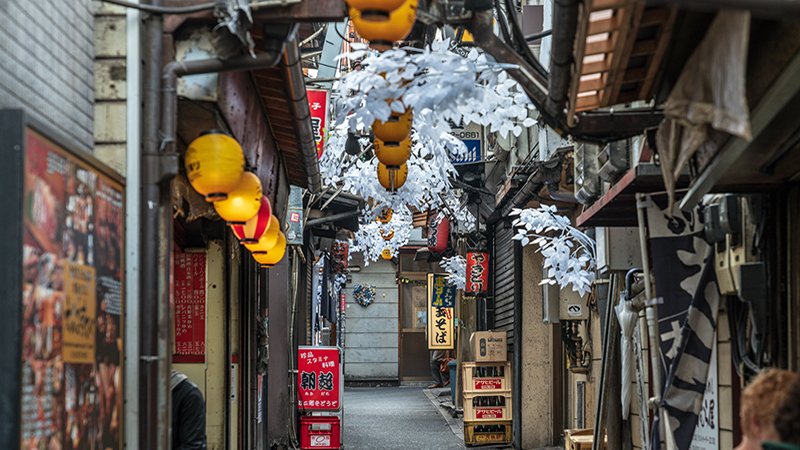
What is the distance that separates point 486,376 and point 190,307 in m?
9.78

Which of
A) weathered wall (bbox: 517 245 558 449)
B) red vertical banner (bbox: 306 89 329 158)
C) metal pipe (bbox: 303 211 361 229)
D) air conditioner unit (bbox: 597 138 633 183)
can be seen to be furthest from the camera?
weathered wall (bbox: 517 245 558 449)

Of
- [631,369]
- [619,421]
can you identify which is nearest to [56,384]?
[631,369]

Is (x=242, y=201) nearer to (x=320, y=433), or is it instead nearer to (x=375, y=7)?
(x=375, y=7)

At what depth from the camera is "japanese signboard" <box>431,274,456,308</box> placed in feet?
86.9

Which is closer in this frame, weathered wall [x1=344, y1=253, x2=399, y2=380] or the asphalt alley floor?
the asphalt alley floor

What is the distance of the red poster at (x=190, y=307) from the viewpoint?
28.3 feet

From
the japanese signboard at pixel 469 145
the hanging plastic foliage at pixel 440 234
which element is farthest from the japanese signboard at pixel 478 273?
the hanging plastic foliage at pixel 440 234

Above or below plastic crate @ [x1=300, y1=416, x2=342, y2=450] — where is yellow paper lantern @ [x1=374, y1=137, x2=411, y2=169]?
above

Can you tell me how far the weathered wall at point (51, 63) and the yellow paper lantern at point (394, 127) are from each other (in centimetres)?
271

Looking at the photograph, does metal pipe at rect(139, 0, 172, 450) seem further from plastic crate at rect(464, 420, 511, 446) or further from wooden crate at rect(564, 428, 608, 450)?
plastic crate at rect(464, 420, 511, 446)

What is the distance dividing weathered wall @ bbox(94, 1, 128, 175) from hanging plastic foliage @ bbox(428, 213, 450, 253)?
1927 centimetres

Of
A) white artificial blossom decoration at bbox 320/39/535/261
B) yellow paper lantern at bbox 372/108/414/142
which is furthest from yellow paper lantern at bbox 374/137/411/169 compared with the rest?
yellow paper lantern at bbox 372/108/414/142

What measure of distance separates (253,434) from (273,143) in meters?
3.88

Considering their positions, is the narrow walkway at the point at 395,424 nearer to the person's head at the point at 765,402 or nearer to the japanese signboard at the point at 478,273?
the japanese signboard at the point at 478,273
